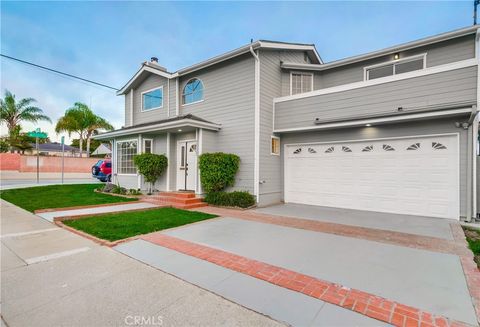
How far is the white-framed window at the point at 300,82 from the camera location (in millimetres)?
10638

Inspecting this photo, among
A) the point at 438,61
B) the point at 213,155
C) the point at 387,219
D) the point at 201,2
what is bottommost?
the point at 387,219

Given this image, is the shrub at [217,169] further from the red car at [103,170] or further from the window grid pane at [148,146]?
the red car at [103,170]

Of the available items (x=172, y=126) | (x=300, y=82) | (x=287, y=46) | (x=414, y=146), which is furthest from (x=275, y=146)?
(x=414, y=146)

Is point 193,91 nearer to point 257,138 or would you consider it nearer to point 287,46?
point 257,138

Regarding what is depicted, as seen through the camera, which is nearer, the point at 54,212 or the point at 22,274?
the point at 22,274

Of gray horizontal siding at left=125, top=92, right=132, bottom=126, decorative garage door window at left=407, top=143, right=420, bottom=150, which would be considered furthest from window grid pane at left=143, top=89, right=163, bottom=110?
decorative garage door window at left=407, top=143, right=420, bottom=150

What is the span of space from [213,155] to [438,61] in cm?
904

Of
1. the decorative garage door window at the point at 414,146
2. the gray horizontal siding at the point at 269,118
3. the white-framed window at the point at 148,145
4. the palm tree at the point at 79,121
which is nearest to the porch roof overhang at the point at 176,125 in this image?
the white-framed window at the point at 148,145

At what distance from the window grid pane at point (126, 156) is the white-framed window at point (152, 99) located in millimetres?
2446

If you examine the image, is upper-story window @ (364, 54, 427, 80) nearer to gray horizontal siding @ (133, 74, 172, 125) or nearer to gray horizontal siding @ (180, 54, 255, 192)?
gray horizontal siding @ (180, 54, 255, 192)

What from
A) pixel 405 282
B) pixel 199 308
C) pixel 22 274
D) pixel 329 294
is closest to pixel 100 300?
pixel 199 308

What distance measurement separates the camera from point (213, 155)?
9.16m

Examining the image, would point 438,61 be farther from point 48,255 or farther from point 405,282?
point 48,255

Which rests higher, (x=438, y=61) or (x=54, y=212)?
(x=438, y=61)
